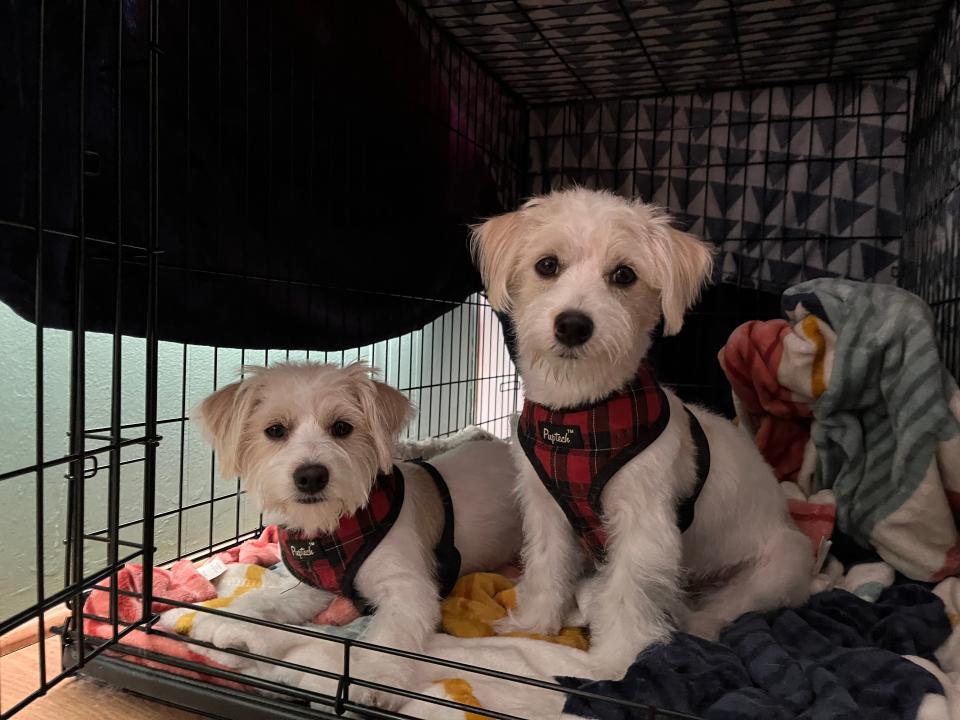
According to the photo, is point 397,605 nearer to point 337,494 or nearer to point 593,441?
point 337,494

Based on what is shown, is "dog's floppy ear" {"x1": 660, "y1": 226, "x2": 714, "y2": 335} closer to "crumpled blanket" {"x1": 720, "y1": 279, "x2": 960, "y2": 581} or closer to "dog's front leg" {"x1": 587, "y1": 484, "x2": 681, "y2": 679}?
"dog's front leg" {"x1": 587, "y1": 484, "x2": 681, "y2": 679}

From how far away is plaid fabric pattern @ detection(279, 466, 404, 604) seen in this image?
1.78 m

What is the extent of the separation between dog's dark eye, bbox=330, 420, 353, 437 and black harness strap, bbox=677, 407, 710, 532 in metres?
0.92

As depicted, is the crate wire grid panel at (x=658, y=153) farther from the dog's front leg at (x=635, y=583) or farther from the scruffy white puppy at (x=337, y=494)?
the dog's front leg at (x=635, y=583)

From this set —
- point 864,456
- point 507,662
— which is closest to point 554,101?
point 864,456

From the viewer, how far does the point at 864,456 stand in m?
2.34

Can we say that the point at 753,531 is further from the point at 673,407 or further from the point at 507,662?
the point at 507,662

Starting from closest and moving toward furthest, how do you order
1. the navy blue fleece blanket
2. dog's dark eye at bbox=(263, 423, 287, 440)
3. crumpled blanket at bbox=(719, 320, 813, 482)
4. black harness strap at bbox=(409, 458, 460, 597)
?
the navy blue fleece blanket → dog's dark eye at bbox=(263, 423, 287, 440) → black harness strap at bbox=(409, 458, 460, 597) → crumpled blanket at bbox=(719, 320, 813, 482)

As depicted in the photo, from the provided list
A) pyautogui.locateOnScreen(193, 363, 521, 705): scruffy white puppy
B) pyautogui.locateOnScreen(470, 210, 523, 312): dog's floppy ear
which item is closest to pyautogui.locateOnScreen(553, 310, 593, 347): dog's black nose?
pyautogui.locateOnScreen(470, 210, 523, 312): dog's floppy ear

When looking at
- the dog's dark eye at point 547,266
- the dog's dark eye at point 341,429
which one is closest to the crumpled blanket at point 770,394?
the dog's dark eye at point 547,266

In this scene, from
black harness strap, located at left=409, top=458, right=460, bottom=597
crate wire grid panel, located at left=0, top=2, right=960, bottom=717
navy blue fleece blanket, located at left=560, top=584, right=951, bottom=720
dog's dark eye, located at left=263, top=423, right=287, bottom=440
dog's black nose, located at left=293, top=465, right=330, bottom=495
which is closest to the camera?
navy blue fleece blanket, located at left=560, top=584, right=951, bottom=720

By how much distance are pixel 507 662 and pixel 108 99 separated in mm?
1683

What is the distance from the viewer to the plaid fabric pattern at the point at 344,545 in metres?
1.78

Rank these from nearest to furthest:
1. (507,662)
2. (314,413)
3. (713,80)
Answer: (507,662) < (314,413) < (713,80)
